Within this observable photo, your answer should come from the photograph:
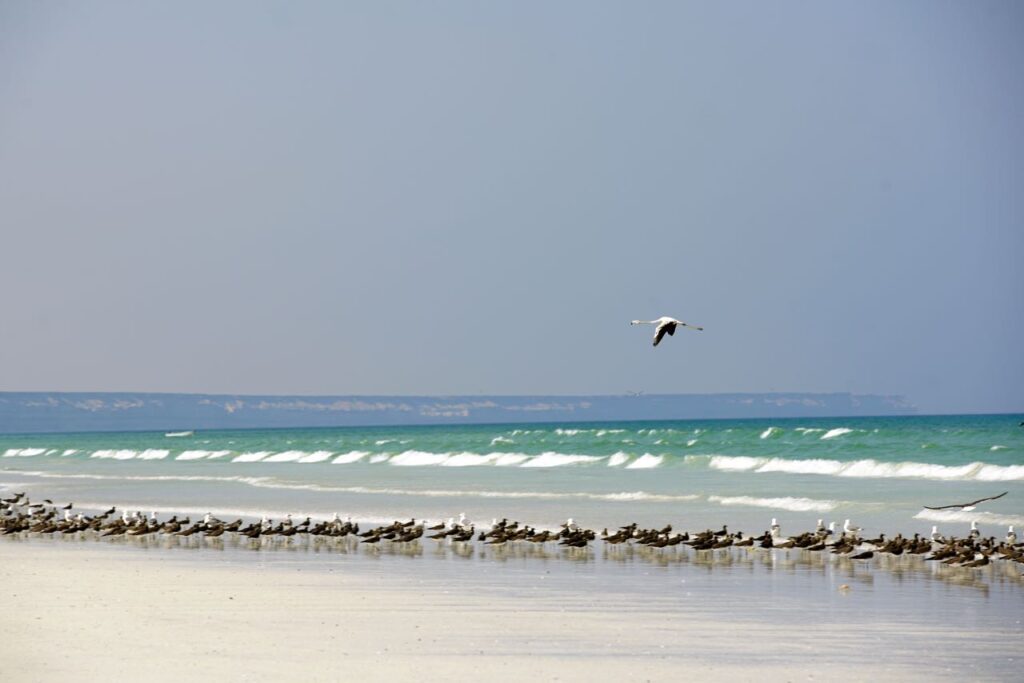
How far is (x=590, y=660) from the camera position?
1376 centimetres

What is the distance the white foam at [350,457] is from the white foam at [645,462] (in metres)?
17.1

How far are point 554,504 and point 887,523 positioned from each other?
955 cm

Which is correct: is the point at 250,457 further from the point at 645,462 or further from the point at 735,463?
the point at 735,463

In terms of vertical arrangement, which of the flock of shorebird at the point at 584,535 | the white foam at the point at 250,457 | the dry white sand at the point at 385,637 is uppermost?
the white foam at the point at 250,457

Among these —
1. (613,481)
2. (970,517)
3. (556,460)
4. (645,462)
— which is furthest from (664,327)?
(556,460)

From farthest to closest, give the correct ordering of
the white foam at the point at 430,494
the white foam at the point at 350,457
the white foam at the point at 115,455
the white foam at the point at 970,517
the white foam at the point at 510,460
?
the white foam at the point at 115,455 → the white foam at the point at 350,457 → the white foam at the point at 510,460 → the white foam at the point at 430,494 → the white foam at the point at 970,517

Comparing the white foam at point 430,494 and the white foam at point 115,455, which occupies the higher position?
the white foam at point 115,455

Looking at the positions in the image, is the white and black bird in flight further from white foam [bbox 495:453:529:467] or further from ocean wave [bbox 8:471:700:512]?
white foam [bbox 495:453:529:467]

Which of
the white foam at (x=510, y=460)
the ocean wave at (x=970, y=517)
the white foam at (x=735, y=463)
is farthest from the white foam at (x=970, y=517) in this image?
the white foam at (x=510, y=460)

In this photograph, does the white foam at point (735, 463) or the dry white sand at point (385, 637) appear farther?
the white foam at point (735, 463)

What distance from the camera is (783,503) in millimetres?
33969

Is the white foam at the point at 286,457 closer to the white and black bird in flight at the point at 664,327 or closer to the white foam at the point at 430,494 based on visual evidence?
the white foam at the point at 430,494

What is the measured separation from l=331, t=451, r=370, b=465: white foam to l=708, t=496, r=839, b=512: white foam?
37.7 meters

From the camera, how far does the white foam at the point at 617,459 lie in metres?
59.3
